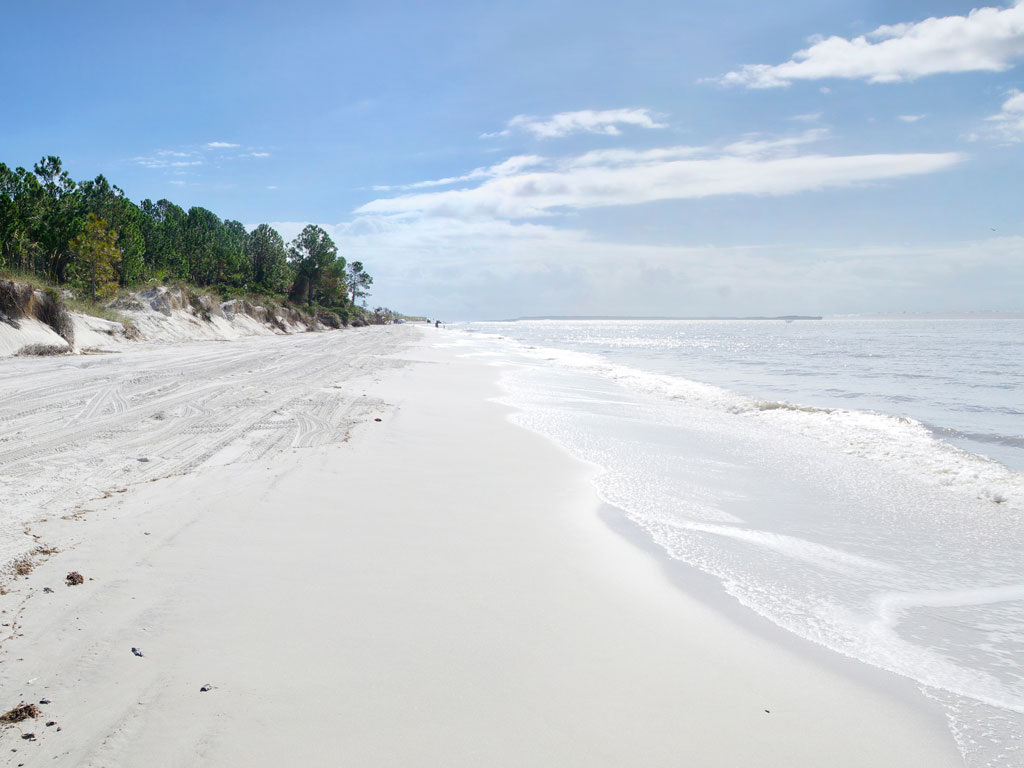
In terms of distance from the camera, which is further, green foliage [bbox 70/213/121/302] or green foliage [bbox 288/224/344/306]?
green foliage [bbox 288/224/344/306]

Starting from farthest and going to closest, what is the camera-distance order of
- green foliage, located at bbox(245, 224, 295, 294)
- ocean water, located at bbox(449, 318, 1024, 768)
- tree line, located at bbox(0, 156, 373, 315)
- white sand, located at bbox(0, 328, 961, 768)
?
1. green foliage, located at bbox(245, 224, 295, 294)
2. tree line, located at bbox(0, 156, 373, 315)
3. ocean water, located at bbox(449, 318, 1024, 768)
4. white sand, located at bbox(0, 328, 961, 768)

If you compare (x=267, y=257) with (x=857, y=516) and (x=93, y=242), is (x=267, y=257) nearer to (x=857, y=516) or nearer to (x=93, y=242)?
(x=93, y=242)

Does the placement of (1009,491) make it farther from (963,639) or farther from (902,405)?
(902,405)

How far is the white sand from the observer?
2.10m

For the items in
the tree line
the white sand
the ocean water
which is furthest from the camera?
the tree line

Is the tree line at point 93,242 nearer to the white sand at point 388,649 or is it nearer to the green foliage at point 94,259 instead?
the green foliage at point 94,259

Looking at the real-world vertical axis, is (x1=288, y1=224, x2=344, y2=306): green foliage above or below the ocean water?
above

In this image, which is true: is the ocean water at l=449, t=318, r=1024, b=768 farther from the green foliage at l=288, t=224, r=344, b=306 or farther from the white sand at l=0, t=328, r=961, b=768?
the green foliage at l=288, t=224, r=344, b=306

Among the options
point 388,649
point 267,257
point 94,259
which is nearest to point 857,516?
point 388,649

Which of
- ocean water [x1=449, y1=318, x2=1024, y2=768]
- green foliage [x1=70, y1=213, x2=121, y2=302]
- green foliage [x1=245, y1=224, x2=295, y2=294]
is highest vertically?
green foliage [x1=245, y1=224, x2=295, y2=294]

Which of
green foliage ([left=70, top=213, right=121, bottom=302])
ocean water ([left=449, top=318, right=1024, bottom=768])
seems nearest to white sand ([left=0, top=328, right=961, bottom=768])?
ocean water ([left=449, top=318, right=1024, bottom=768])

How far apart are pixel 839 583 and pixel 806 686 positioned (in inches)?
54.7

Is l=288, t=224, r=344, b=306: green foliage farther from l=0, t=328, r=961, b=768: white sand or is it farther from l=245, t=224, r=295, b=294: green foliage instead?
l=0, t=328, r=961, b=768: white sand

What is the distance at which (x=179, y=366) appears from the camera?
1479 centimetres
